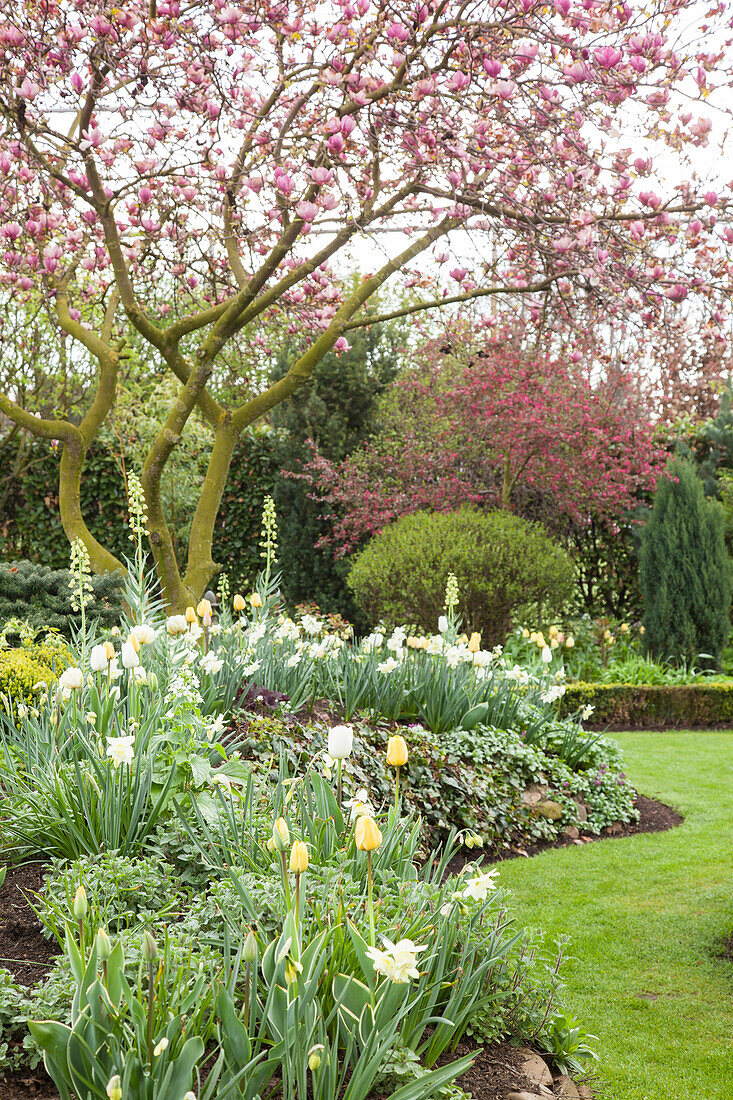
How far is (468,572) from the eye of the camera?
762cm

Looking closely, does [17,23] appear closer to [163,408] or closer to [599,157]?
[599,157]

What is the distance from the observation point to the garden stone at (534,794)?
4.63m

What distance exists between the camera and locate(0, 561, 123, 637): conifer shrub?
643 centimetres

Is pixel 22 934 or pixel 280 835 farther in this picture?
pixel 22 934

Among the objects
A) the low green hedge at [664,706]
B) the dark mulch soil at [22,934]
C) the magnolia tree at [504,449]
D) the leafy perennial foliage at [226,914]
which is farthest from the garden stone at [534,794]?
the magnolia tree at [504,449]

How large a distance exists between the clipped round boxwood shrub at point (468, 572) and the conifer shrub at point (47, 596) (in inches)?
98.5

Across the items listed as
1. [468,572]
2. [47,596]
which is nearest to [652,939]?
[468,572]

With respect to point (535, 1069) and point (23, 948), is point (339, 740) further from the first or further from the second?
point (23, 948)

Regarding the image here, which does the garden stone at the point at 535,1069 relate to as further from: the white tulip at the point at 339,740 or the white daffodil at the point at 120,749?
the white daffodil at the point at 120,749

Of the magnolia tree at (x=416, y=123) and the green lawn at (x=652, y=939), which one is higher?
the magnolia tree at (x=416, y=123)

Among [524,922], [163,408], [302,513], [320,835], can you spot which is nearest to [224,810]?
[320,835]

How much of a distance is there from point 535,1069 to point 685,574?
759cm

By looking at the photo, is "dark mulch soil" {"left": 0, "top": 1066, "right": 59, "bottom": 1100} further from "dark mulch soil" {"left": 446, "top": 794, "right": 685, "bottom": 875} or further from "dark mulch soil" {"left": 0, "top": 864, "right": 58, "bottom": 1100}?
"dark mulch soil" {"left": 446, "top": 794, "right": 685, "bottom": 875}

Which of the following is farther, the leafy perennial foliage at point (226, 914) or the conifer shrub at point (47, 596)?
the conifer shrub at point (47, 596)
